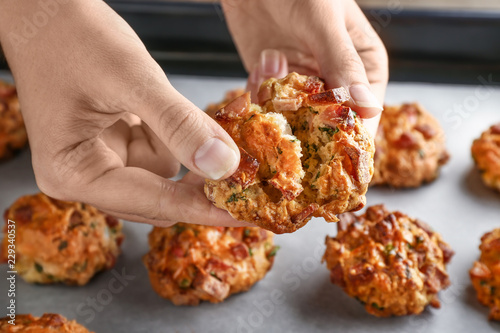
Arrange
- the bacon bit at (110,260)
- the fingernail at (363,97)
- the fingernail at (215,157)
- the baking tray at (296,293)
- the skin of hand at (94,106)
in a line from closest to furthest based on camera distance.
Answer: the fingernail at (215,157)
the skin of hand at (94,106)
the fingernail at (363,97)
the baking tray at (296,293)
the bacon bit at (110,260)

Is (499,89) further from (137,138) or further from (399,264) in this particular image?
(137,138)

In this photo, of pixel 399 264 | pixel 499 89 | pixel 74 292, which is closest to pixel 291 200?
pixel 399 264

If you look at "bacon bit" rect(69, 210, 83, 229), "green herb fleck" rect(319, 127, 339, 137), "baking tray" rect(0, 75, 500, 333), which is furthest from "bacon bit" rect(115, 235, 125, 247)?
"green herb fleck" rect(319, 127, 339, 137)

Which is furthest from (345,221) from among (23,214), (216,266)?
(23,214)

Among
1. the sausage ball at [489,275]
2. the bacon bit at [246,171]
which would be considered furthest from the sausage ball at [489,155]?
the bacon bit at [246,171]

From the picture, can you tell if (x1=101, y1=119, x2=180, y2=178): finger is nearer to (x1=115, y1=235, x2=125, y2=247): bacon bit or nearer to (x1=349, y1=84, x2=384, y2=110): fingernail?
(x1=115, y1=235, x2=125, y2=247): bacon bit

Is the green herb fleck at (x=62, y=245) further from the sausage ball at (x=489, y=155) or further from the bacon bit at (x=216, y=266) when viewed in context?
the sausage ball at (x=489, y=155)
